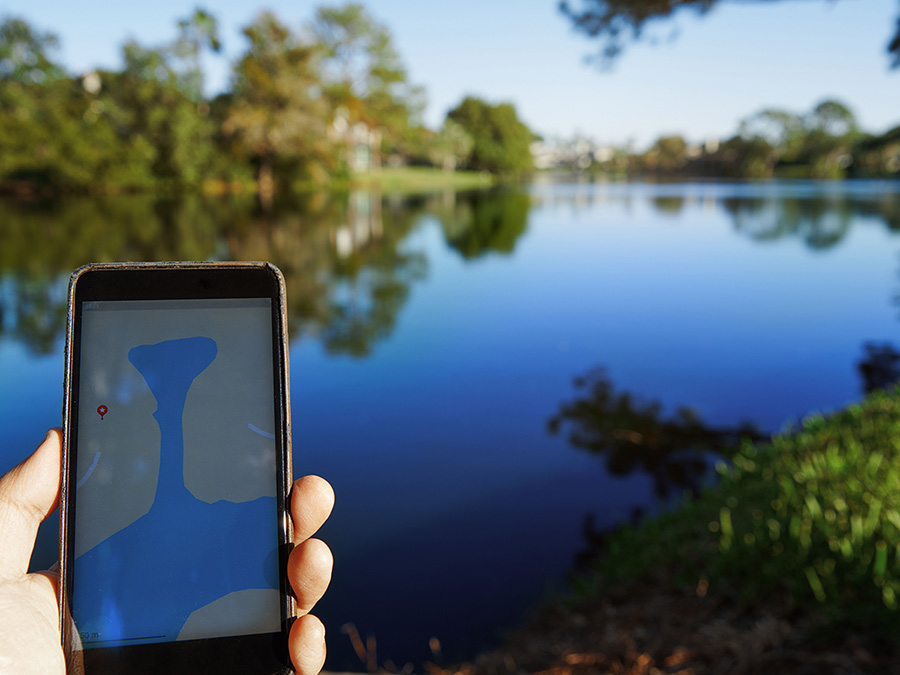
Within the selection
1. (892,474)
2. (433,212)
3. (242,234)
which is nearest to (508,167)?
(433,212)

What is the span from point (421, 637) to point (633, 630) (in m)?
1.47

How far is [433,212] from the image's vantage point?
32750 mm

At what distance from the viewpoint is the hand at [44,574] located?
138 centimetres

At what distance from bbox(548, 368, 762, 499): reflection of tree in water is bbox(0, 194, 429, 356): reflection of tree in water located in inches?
150

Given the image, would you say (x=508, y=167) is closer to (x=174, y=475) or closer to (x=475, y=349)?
(x=475, y=349)

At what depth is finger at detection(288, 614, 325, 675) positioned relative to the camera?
1368 millimetres

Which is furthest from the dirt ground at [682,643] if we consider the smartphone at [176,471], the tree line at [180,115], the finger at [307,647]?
the tree line at [180,115]

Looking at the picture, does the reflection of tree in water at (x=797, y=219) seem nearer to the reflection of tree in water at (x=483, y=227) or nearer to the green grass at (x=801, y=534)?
the reflection of tree in water at (x=483, y=227)

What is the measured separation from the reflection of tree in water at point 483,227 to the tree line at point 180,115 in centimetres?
1403

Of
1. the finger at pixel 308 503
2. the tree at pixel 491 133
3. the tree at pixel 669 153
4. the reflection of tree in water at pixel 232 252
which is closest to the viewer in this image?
the finger at pixel 308 503

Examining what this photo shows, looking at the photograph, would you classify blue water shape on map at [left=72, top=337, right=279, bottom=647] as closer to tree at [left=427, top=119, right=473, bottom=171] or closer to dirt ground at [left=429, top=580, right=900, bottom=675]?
dirt ground at [left=429, top=580, right=900, bottom=675]

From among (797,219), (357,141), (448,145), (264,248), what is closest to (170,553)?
(264,248)

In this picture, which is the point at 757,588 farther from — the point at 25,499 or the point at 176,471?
the point at 25,499

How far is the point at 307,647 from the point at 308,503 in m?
0.33
